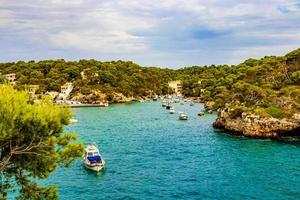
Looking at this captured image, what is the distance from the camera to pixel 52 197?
2236 centimetres

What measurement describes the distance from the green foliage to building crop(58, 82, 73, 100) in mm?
162546

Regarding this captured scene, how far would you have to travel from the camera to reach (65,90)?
188m

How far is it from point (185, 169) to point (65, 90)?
143 metres

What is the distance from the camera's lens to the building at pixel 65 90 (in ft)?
600

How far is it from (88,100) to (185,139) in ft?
352

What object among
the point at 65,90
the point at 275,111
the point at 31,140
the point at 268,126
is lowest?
the point at 268,126

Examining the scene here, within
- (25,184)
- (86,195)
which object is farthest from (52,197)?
(86,195)

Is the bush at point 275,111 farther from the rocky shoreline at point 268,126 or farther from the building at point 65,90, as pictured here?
the building at point 65,90

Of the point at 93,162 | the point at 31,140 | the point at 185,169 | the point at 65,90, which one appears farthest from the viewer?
the point at 65,90

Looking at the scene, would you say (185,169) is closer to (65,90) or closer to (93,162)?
(93,162)

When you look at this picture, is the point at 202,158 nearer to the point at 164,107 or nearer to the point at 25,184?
the point at 25,184

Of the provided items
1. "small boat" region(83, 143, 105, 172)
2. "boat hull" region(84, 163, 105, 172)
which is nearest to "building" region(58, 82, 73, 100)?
"small boat" region(83, 143, 105, 172)

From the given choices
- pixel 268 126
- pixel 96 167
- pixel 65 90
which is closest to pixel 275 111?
pixel 268 126

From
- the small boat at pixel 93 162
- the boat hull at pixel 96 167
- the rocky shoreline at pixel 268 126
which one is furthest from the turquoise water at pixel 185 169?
the rocky shoreline at pixel 268 126
